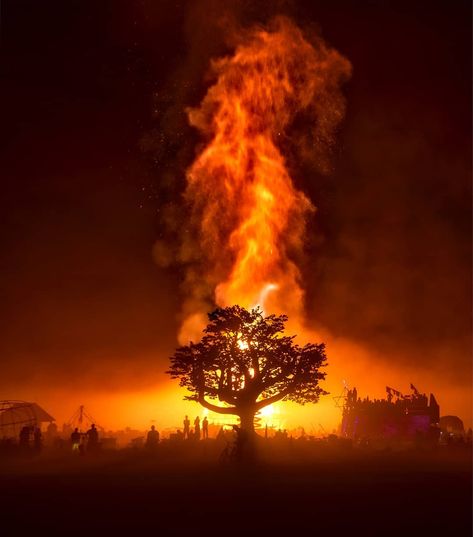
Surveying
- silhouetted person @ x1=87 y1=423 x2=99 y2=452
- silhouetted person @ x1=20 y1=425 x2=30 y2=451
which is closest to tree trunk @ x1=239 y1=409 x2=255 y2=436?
silhouetted person @ x1=87 y1=423 x2=99 y2=452

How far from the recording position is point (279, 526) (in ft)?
49.5

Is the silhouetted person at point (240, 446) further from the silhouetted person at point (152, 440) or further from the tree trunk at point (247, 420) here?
the silhouetted person at point (152, 440)

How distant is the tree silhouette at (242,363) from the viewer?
36.0m

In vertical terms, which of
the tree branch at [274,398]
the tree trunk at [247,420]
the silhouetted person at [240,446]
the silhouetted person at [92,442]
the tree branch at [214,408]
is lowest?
the silhouetted person at [92,442]

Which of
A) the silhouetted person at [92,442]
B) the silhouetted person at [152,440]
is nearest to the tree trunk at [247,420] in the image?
the silhouetted person at [152,440]

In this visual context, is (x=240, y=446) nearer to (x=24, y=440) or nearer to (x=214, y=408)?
(x=214, y=408)

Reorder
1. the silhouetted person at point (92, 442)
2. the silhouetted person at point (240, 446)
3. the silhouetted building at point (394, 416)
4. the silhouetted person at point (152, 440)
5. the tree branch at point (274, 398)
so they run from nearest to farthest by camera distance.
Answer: the silhouetted person at point (240, 446) → the tree branch at point (274, 398) → the silhouetted person at point (92, 442) → the silhouetted person at point (152, 440) → the silhouetted building at point (394, 416)

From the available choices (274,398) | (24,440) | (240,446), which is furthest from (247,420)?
(24,440)

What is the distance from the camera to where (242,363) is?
3600cm

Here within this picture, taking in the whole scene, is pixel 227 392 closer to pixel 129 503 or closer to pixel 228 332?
pixel 228 332

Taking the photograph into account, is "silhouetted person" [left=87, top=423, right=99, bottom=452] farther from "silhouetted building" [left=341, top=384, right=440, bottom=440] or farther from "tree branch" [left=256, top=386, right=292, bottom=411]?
"silhouetted building" [left=341, top=384, right=440, bottom=440]

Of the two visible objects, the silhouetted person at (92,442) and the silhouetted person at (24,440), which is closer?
the silhouetted person at (24,440)

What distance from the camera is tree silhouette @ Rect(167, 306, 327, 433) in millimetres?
35969

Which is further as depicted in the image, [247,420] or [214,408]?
[214,408]
